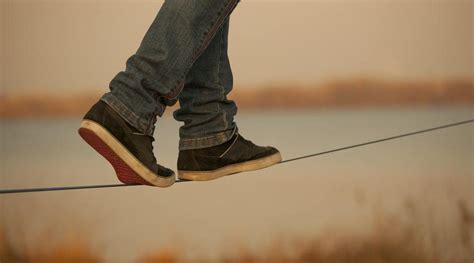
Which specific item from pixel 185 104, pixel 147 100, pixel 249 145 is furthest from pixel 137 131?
pixel 249 145

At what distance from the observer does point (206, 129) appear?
4.36 ft

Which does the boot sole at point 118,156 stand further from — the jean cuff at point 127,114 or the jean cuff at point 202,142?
the jean cuff at point 202,142

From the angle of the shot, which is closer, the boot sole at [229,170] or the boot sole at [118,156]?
the boot sole at [118,156]

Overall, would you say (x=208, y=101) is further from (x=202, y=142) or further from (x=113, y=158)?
(x=113, y=158)

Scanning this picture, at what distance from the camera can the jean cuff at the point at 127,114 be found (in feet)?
3.52

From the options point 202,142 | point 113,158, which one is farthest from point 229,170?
point 113,158

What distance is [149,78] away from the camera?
42.2 inches

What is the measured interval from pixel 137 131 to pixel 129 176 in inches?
3.6

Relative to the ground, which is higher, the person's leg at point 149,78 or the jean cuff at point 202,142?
the person's leg at point 149,78

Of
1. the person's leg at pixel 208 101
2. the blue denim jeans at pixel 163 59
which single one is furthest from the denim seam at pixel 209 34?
the person's leg at pixel 208 101

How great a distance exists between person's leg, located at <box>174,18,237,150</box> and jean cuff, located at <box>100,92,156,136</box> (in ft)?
0.63

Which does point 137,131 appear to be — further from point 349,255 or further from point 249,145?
point 349,255

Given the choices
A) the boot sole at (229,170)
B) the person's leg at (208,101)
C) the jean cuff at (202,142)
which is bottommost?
the boot sole at (229,170)

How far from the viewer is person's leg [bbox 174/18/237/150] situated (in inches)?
49.7
